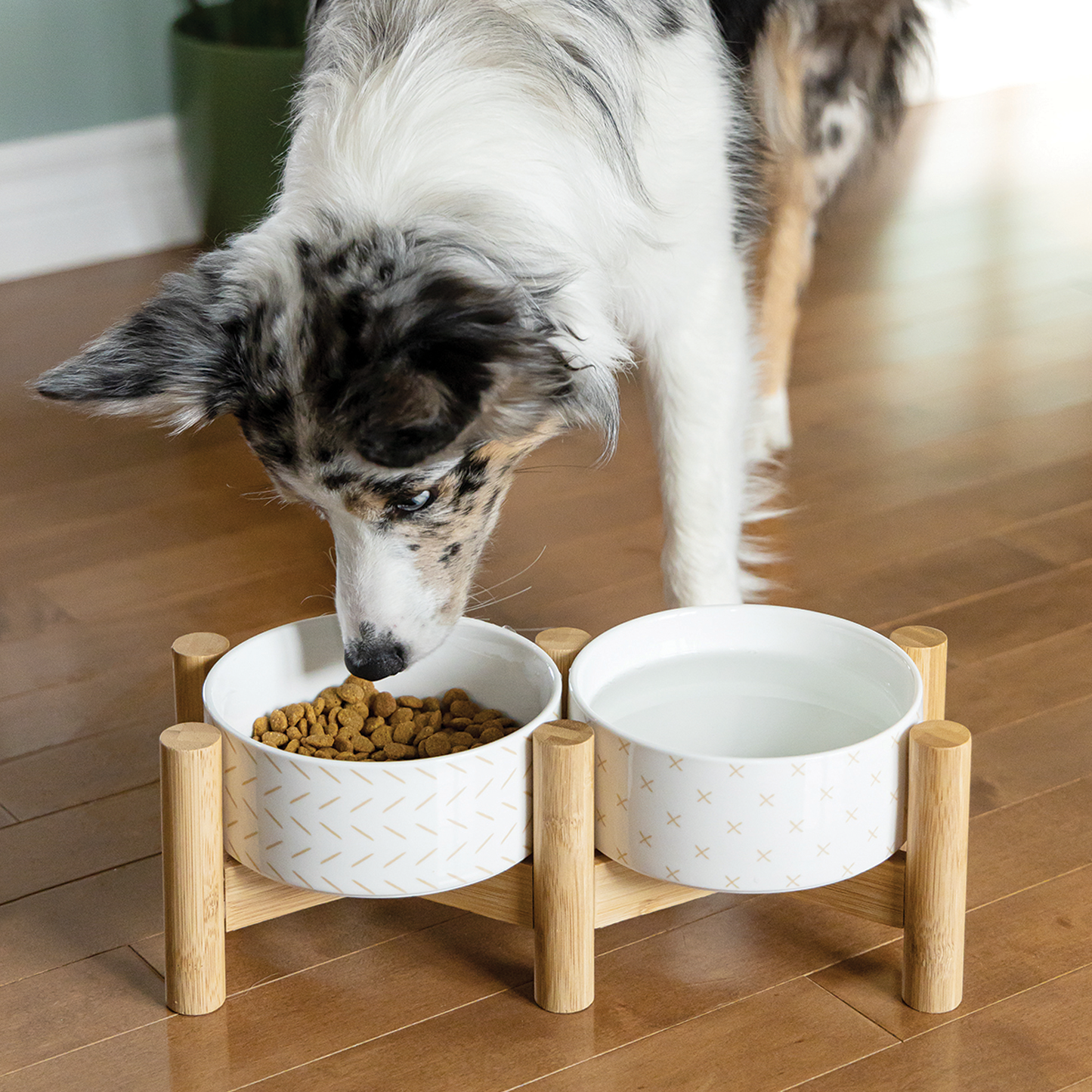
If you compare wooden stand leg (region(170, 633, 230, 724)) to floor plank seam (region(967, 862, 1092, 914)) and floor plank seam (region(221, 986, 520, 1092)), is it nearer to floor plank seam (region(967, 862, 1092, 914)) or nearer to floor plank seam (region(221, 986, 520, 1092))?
floor plank seam (region(221, 986, 520, 1092))

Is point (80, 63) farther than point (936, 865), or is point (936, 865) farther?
point (80, 63)

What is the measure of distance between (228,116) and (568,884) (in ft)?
7.90

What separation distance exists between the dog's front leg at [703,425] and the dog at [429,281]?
0.31 ft

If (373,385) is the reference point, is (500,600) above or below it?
below

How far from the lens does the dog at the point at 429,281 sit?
3.74 feet

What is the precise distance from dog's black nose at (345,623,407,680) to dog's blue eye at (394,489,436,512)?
105 millimetres

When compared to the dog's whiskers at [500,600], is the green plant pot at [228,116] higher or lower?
higher

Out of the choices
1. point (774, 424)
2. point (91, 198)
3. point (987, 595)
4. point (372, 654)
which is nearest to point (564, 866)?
point (372, 654)

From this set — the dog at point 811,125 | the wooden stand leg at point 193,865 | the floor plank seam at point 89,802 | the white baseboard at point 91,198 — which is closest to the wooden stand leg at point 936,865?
the wooden stand leg at point 193,865

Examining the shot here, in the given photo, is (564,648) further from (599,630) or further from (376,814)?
(599,630)

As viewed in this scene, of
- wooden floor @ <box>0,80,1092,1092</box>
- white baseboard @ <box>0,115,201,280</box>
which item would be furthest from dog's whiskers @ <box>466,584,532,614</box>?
white baseboard @ <box>0,115,201,280</box>

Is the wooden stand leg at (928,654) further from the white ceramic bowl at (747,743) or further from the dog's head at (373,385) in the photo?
the dog's head at (373,385)

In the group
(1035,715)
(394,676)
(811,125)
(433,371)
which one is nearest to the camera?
(433,371)

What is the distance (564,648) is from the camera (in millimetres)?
1250
